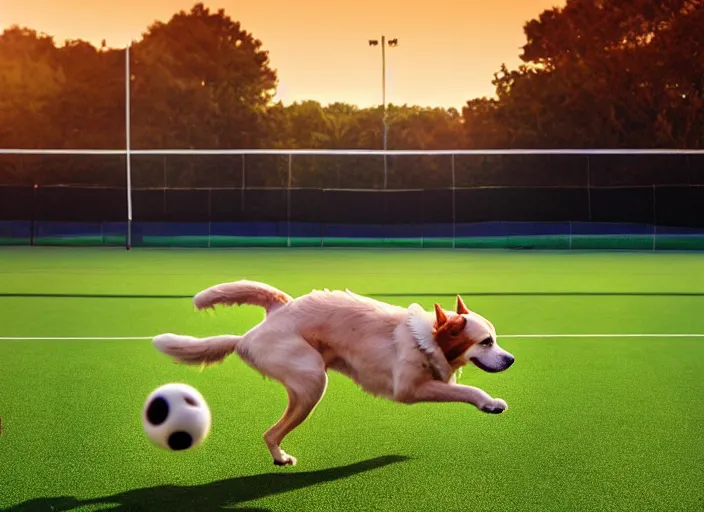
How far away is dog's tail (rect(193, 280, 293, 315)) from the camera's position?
5.50 meters

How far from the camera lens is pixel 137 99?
168 ft

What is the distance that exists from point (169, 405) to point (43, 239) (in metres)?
25.4

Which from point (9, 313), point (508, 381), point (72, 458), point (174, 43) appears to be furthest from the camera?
point (174, 43)

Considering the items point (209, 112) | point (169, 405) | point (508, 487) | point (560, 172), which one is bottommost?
point (508, 487)

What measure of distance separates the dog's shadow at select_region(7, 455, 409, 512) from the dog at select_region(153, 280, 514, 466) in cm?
27

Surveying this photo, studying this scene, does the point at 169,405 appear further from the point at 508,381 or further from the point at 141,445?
the point at 508,381

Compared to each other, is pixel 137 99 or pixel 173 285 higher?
pixel 137 99

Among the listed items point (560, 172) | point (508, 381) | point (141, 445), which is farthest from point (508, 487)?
point (560, 172)

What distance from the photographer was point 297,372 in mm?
5137

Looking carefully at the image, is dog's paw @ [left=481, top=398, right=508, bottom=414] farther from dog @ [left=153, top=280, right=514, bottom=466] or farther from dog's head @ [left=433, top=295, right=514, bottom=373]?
dog's head @ [left=433, top=295, right=514, bottom=373]

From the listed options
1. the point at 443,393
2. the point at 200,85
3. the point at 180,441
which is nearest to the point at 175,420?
the point at 180,441

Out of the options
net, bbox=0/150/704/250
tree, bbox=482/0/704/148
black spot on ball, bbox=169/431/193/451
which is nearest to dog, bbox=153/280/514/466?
black spot on ball, bbox=169/431/193/451

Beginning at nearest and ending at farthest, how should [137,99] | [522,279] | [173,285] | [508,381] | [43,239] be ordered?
[508,381]
[173,285]
[522,279]
[43,239]
[137,99]

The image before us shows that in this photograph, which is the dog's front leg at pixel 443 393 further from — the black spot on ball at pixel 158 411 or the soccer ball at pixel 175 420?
the black spot on ball at pixel 158 411
